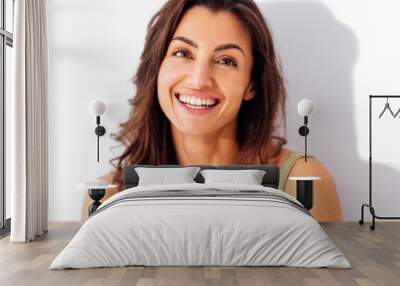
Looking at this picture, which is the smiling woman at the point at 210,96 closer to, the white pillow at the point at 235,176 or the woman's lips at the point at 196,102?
the woman's lips at the point at 196,102

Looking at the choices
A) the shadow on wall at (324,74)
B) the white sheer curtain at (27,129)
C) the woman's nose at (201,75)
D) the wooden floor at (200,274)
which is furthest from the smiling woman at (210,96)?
the wooden floor at (200,274)

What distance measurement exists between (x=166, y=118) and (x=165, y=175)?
2.70 feet

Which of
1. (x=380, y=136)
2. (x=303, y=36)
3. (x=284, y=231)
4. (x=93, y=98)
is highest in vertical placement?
(x=303, y=36)

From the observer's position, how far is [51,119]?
7.25 metres

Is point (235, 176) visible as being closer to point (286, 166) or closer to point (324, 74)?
point (286, 166)

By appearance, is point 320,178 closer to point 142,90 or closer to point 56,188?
point 142,90

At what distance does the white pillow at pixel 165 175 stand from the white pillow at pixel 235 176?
206 millimetres

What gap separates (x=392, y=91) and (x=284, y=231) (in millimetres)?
3365

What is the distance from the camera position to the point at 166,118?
23.2 ft

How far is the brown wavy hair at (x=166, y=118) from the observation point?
23.1 ft

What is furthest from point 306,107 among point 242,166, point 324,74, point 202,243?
point 202,243

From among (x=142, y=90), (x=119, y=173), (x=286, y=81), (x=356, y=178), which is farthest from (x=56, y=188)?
(x=356, y=178)

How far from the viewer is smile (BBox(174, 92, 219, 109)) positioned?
6.95 m

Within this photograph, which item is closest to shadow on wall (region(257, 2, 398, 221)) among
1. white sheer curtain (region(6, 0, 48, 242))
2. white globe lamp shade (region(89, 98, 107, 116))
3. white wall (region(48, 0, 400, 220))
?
white wall (region(48, 0, 400, 220))
